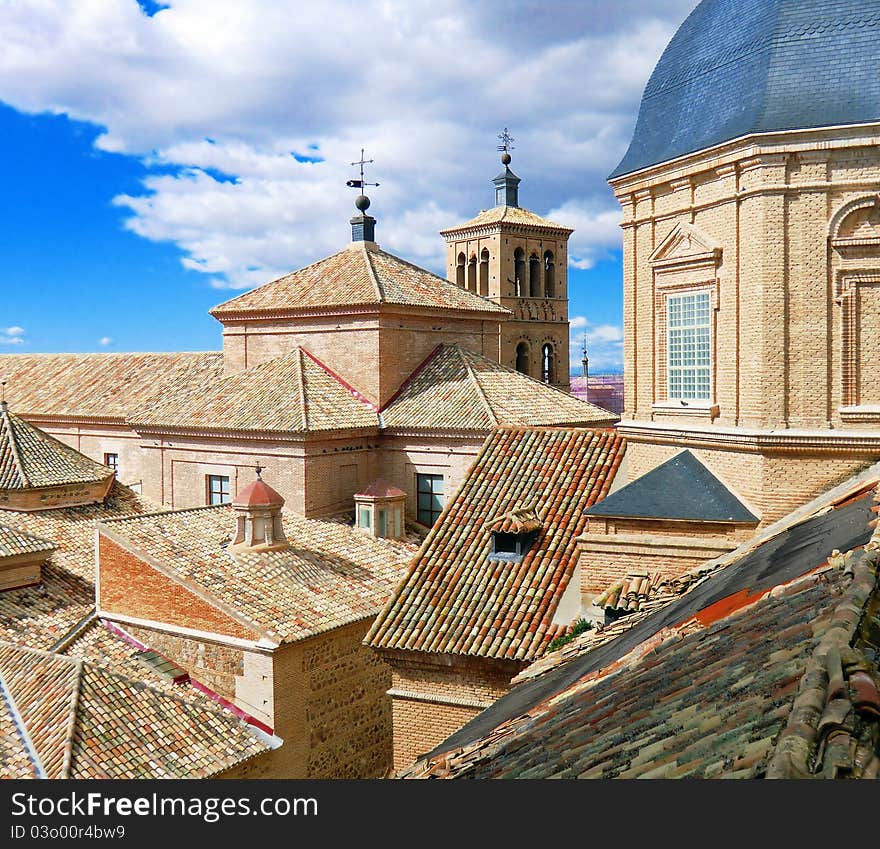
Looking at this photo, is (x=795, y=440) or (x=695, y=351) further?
(x=695, y=351)

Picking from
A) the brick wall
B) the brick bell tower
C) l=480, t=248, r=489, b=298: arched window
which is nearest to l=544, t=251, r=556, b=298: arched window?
the brick bell tower

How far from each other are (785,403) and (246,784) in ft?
26.3

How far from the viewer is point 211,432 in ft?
62.7

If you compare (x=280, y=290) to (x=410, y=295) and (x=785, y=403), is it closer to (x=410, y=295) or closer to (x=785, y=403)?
(x=410, y=295)

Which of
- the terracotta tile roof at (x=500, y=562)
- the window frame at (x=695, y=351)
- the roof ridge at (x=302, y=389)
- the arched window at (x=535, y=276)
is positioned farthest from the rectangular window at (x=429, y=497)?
the arched window at (x=535, y=276)

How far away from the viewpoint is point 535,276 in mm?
35312

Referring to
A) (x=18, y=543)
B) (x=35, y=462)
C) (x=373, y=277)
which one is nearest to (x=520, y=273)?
(x=373, y=277)

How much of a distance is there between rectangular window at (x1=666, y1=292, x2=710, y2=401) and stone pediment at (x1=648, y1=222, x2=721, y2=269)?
0.40 meters

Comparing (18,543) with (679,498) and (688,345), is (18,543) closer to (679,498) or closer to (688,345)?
(679,498)

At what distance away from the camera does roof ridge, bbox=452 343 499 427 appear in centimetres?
1805

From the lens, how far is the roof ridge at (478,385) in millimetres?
18047

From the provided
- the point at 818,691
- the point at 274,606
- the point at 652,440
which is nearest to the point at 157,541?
the point at 274,606

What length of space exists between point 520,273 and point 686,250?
2442 cm

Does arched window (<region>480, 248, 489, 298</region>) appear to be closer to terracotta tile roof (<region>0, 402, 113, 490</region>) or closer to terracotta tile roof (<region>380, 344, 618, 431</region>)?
terracotta tile roof (<region>380, 344, 618, 431</region>)
